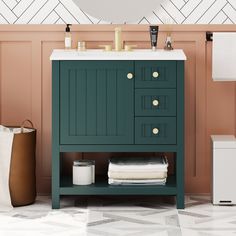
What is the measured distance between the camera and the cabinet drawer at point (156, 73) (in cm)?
432

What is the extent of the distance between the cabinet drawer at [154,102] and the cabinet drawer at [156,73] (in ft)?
0.13

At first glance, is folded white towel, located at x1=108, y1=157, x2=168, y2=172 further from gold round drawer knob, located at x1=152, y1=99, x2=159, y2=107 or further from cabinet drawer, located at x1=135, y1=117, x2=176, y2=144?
gold round drawer knob, located at x1=152, y1=99, x2=159, y2=107

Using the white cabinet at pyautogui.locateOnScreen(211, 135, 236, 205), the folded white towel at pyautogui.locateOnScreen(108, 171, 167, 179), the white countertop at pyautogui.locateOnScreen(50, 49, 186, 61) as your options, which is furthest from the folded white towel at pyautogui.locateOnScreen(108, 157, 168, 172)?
the white countertop at pyautogui.locateOnScreen(50, 49, 186, 61)

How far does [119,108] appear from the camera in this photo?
4.36m

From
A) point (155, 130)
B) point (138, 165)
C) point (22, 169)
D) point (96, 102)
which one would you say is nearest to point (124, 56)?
point (96, 102)

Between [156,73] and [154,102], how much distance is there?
0.53 feet

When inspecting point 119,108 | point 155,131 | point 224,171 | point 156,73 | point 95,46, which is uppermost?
point 95,46

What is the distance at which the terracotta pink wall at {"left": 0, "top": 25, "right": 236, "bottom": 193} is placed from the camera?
4719mm

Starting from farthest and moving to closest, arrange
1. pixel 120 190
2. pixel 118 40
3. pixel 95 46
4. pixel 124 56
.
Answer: pixel 95 46, pixel 118 40, pixel 120 190, pixel 124 56

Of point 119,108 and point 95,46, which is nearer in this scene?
point 119,108

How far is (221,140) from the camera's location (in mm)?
4500

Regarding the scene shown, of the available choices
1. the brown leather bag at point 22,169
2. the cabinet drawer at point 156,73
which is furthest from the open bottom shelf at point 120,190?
the cabinet drawer at point 156,73

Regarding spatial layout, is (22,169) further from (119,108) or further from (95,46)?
(95,46)

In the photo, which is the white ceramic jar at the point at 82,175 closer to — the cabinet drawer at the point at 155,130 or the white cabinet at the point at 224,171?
the cabinet drawer at the point at 155,130
